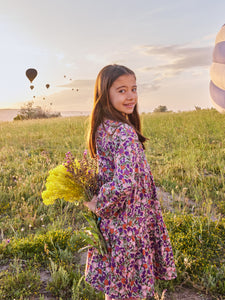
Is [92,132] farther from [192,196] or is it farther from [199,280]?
[192,196]

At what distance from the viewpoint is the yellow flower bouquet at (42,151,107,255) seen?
1.98 meters

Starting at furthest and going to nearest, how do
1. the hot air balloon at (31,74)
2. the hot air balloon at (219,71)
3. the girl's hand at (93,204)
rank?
the hot air balloon at (31,74)
the hot air balloon at (219,71)
the girl's hand at (93,204)

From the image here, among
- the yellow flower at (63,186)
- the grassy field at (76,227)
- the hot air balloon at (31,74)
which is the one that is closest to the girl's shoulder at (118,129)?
the yellow flower at (63,186)

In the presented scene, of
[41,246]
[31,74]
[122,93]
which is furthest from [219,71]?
[31,74]

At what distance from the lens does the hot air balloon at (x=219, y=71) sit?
1151cm

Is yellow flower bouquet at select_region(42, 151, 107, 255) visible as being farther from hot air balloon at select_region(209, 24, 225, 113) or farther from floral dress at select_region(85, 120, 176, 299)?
hot air balloon at select_region(209, 24, 225, 113)

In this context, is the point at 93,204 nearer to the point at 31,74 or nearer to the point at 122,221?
the point at 122,221

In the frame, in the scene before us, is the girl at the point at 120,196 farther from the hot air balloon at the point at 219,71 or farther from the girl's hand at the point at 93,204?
the hot air balloon at the point at 219,71

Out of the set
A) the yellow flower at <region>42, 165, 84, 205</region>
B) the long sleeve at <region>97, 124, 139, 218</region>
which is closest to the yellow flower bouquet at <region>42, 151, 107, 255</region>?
the yellow flower at <region>42, 165, 84, 205</region>

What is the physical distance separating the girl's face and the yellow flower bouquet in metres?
0.46

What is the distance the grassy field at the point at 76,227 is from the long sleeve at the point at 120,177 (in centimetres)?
125

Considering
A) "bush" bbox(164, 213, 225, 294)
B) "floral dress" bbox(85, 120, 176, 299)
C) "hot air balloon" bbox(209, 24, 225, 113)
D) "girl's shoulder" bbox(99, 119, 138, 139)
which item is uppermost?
"hot air balloon" bbox(209, 24, 225, 113)

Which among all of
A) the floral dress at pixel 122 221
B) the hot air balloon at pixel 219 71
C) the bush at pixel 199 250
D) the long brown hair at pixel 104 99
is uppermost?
the hot air balloon at pixel 219 71

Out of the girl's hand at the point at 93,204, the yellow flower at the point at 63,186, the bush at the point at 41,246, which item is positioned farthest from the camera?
the bush at the point at 41,246
